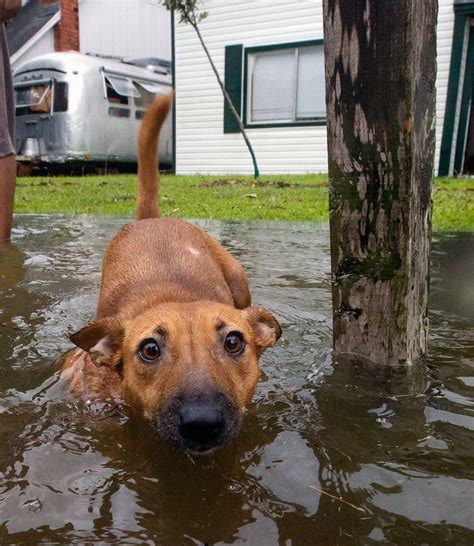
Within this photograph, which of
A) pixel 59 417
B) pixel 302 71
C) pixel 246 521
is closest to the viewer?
pixel 246 521

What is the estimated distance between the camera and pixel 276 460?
2072 millimetres

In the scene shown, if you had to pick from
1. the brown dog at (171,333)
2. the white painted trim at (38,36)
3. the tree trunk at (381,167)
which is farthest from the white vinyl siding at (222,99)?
the tree trunk at (381,167)

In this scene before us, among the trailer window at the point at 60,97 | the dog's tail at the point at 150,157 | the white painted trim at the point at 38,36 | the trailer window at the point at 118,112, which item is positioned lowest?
the dog's tail at the point at 150,157

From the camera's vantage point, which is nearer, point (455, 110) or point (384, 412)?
point (384, 412)

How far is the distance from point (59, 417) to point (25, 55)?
2260 centimetres

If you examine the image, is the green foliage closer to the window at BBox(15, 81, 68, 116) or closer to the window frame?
the window frame

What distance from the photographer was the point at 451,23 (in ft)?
40.0

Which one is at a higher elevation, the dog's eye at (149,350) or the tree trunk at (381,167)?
the tree trunk at (381,167)

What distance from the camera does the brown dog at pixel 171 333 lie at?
2.04 m

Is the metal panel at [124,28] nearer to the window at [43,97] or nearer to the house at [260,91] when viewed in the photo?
the window at [43,97]

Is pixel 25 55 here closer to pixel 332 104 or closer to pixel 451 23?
pixel 451 23

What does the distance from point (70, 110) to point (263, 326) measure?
15.3 meters

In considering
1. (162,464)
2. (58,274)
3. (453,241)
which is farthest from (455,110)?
(162,464)

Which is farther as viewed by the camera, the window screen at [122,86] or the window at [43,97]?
the window screen at [122,86]
